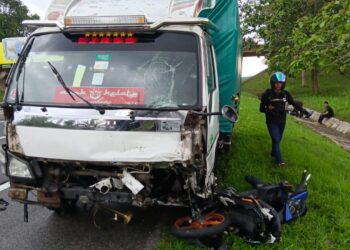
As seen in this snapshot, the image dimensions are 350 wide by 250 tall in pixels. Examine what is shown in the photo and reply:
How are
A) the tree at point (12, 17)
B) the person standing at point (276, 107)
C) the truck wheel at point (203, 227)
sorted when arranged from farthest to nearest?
1. the tree at point (12, 17)
2. the person standing at point (276, 107)
3. the truck wheel at point (203, 227)

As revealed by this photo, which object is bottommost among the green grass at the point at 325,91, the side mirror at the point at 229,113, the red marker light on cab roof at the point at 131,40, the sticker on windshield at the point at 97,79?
the green grass at the point at 325,91

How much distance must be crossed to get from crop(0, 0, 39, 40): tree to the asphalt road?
124 ft

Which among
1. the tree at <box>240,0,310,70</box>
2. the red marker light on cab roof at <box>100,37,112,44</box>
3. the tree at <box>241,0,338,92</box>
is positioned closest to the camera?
the red marker light on cab roof at <box>100,37,112,44</box>

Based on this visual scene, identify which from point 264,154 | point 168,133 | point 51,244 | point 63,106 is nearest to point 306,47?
point 264,154

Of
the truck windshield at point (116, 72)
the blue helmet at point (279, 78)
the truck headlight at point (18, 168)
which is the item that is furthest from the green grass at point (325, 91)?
the truck headlight at point (18, 168)

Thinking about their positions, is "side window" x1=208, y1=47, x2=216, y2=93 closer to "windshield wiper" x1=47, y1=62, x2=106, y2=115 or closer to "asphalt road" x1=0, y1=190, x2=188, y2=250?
"windshield wiper" x1=47, y1=62, x2=106, y2=115

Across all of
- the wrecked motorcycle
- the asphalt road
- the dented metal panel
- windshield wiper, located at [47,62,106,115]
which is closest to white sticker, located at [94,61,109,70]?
windshield wiper, located at [47,62,106,115]

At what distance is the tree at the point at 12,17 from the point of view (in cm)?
3928

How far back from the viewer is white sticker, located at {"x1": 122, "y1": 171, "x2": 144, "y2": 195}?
144 inches

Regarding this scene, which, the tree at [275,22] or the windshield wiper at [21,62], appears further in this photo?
the tree at [275,22]

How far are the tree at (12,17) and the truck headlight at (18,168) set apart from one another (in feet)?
127

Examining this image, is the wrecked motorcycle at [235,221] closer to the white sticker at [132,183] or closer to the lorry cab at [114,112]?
the lorry cab at [114,112]

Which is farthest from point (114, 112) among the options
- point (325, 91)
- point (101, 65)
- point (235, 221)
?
point (325, 91)

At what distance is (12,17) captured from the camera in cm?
4147
